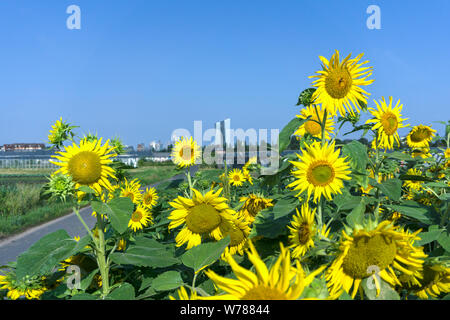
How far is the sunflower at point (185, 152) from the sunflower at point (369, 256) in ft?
4.91

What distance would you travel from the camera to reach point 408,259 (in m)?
1.06

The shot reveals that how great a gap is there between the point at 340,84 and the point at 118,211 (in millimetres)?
1162

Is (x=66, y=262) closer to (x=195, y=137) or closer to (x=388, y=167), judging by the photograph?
(x=195, y=137)

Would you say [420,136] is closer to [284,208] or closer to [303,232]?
[284,208]

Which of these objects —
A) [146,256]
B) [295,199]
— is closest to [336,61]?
[295,199]

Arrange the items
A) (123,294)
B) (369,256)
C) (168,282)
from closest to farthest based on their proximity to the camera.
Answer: (369,256)
(168,282)
(123,294)

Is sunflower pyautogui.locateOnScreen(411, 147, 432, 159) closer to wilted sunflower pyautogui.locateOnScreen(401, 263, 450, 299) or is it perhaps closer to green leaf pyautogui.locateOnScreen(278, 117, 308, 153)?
green leaf pyautogui.locateOnScreen(278, 117, 308, 153)

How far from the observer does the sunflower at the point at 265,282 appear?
76cm

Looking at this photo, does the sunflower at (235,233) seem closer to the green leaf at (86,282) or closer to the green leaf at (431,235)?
the green leaf at (86,282)

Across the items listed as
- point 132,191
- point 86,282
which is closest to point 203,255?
point 86,282

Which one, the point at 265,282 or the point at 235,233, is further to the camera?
the point at 235,233

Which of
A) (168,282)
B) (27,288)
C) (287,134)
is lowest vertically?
(27,288)

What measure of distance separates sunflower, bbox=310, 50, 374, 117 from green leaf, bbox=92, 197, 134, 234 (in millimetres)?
999

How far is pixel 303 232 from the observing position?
4.25ft
